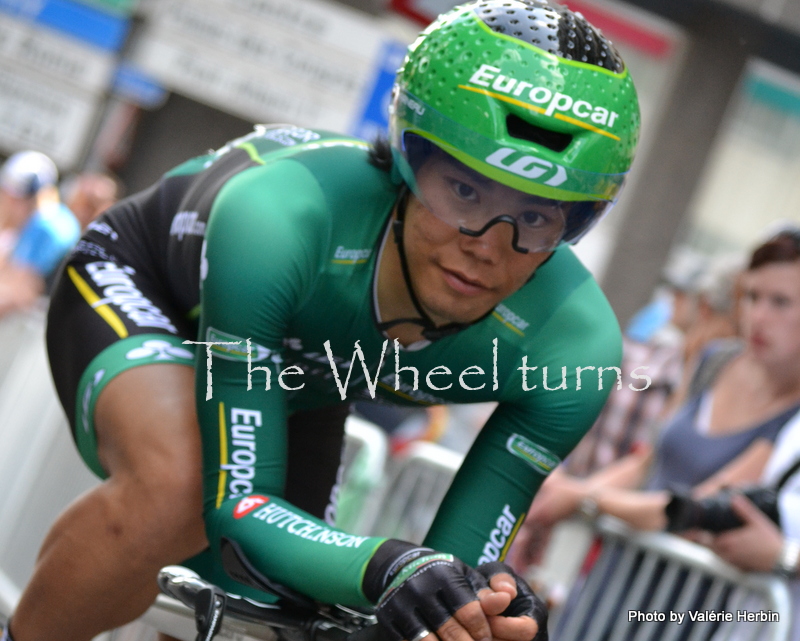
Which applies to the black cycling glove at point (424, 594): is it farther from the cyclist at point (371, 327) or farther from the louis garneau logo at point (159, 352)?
the louis garneau logo at point (159, 352)

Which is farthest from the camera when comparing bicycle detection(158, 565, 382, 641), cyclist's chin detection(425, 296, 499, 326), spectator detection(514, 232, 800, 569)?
spectator detection(514, 232, 800, 569)

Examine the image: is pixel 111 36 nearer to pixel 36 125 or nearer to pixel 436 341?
pixel 36 125

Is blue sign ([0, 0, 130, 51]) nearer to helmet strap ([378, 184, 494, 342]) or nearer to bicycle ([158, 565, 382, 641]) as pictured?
helmet strap ([378, 184, 494, 342])

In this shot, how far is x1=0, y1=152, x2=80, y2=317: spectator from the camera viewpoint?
6840 mm

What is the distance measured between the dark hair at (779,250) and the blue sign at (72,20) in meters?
5.39

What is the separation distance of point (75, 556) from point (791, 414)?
242 cm

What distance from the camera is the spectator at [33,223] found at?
6.84 metres

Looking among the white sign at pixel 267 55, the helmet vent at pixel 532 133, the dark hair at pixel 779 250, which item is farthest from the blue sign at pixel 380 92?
the helmet vent at pixel 532 133

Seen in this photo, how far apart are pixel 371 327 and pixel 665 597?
1737mm

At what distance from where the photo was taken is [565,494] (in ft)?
13.1

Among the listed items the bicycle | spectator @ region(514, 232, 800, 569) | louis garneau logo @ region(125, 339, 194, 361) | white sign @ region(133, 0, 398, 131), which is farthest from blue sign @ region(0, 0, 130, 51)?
the bicycle

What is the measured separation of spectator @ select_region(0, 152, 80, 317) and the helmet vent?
15.9 feet

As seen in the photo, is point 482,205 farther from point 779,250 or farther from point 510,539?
point 779,250

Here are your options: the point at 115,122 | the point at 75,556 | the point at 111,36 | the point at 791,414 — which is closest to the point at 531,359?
the point at 75,556
